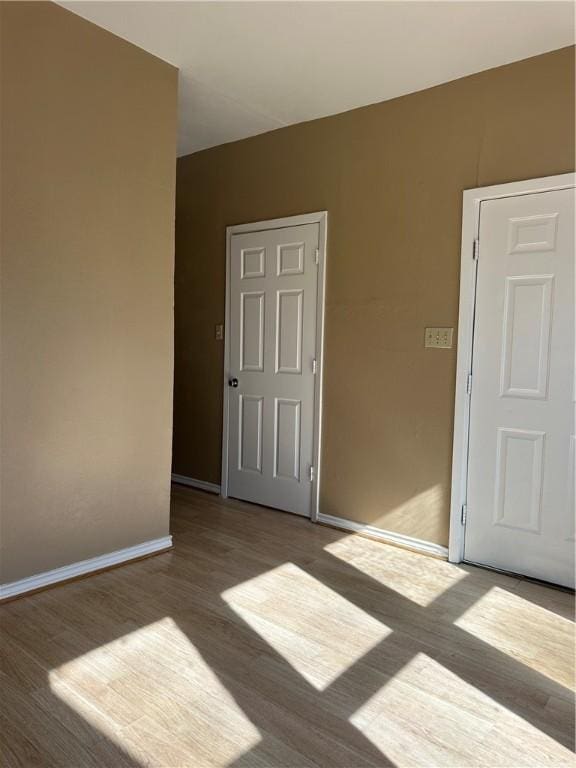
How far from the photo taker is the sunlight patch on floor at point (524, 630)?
2.16 metres

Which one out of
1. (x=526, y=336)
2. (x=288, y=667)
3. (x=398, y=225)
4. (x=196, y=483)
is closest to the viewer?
(x=288, y=667)

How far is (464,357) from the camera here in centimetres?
306

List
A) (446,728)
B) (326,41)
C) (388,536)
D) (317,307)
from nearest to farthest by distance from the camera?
(446,728), (326,41), (388,536), (317,307)

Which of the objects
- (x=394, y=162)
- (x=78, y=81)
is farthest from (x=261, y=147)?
(x=78, y=81)

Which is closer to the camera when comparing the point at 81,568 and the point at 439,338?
the point at 81,568

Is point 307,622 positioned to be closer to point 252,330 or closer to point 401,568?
point 401,568

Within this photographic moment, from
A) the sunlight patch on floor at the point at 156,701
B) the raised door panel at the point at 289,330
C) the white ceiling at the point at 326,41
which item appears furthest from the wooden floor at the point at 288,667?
the white ceiling at the point at 326,41

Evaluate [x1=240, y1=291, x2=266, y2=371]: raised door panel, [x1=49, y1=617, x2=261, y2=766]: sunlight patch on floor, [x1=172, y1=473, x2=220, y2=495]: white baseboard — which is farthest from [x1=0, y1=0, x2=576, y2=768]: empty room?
[x1=172, y1=473, x2=220, y2=495]: white baseboard

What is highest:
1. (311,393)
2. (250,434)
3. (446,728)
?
(311,393)

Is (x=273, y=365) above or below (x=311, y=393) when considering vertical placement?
above

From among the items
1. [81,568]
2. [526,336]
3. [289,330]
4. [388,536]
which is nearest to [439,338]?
[526,336]

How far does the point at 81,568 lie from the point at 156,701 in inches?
44.0

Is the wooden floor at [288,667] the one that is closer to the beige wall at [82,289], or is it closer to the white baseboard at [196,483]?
the beige wall at [82,289]

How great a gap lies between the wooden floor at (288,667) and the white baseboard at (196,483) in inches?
49.0
